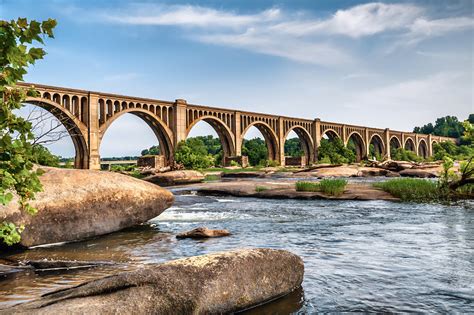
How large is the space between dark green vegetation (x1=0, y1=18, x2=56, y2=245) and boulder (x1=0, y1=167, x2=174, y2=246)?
4.53m

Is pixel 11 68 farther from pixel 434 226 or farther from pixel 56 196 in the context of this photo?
pixel 434 226

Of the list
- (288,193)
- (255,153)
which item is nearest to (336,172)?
(288,193)

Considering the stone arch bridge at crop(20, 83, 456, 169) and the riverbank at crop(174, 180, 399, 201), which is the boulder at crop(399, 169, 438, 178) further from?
the stone arch bridge at crop(20, 83, 456, 169)

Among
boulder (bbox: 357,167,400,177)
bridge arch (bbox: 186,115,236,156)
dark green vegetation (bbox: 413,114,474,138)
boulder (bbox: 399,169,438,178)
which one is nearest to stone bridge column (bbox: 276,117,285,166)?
bridge arch (bbox: 186,115,236,156)

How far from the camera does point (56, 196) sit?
742 centimetres

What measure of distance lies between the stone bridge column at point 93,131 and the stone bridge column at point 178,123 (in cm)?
1065

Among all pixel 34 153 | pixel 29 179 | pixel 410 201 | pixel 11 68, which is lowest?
pixel 410 201

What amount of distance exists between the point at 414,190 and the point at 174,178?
55.2 feet

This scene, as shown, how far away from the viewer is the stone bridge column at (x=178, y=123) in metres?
50.8

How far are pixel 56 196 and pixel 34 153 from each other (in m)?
4.91

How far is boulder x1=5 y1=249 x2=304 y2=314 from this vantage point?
10.7ft

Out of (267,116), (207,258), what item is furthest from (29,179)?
(267,116)

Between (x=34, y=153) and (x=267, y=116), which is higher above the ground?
(x=267, y=116)

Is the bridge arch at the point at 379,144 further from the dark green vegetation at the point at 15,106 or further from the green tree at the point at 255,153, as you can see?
the dark green vegetation at the point at 15,106
